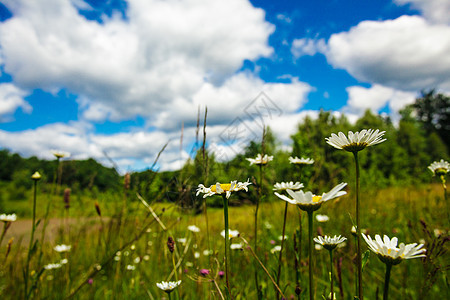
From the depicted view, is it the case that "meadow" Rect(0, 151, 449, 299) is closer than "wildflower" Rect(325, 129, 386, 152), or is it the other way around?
"wildflower" Rect(325, 129, 386, 152)

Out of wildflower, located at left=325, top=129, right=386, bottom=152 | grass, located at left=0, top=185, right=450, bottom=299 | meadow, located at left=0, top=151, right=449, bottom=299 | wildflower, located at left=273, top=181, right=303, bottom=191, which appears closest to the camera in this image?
wildflower, located at left=325, top=129, right=386, bottom=152

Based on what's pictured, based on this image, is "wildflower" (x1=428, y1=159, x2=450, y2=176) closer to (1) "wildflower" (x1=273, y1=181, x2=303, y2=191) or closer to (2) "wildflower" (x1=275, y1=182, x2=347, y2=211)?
(1) "wildflower" (x1=273, y1=181, x2=303, y2=191)

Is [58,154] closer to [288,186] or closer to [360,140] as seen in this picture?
[288,186]

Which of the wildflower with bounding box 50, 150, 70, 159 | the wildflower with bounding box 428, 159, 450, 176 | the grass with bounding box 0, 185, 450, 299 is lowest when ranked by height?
the grass with bounding box 0, 185, 450, 299

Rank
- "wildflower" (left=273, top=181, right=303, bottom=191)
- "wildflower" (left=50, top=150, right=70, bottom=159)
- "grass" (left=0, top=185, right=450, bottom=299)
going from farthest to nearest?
1. "wildflower" (left=50, top=150, right=70, bottom=159)
2. "grass" (left=0, top=185, right=450, bottom=299)
3. "wildflower" (left=273, top=181, right=303, bottom=191)

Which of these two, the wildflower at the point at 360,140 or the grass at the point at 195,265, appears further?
the grass at the point at 195,265

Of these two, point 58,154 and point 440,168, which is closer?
point 440,168

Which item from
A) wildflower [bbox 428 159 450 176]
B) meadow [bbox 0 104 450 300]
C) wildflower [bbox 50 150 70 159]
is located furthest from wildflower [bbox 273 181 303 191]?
wildflower [bbox 50 150 70 159]

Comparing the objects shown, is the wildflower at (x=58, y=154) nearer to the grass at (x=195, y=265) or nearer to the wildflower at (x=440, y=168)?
the grass at (x=195, y=265)

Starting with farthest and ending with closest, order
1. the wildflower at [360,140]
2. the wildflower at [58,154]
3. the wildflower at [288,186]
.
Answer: the wildflower at [58,154], the wildflower at [288,186], the wildflower at [360,140]

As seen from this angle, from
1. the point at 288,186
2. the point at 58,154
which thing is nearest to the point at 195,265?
the point at 288,186

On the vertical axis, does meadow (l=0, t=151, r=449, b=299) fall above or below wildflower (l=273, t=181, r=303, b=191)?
below

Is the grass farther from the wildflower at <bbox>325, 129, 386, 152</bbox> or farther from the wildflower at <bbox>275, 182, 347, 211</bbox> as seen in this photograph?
the wildflower at <bbox>325, 129, 386, 152</bbox>

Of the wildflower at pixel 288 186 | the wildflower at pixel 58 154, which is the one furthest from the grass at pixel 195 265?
the wildflower at pixel 58 154
